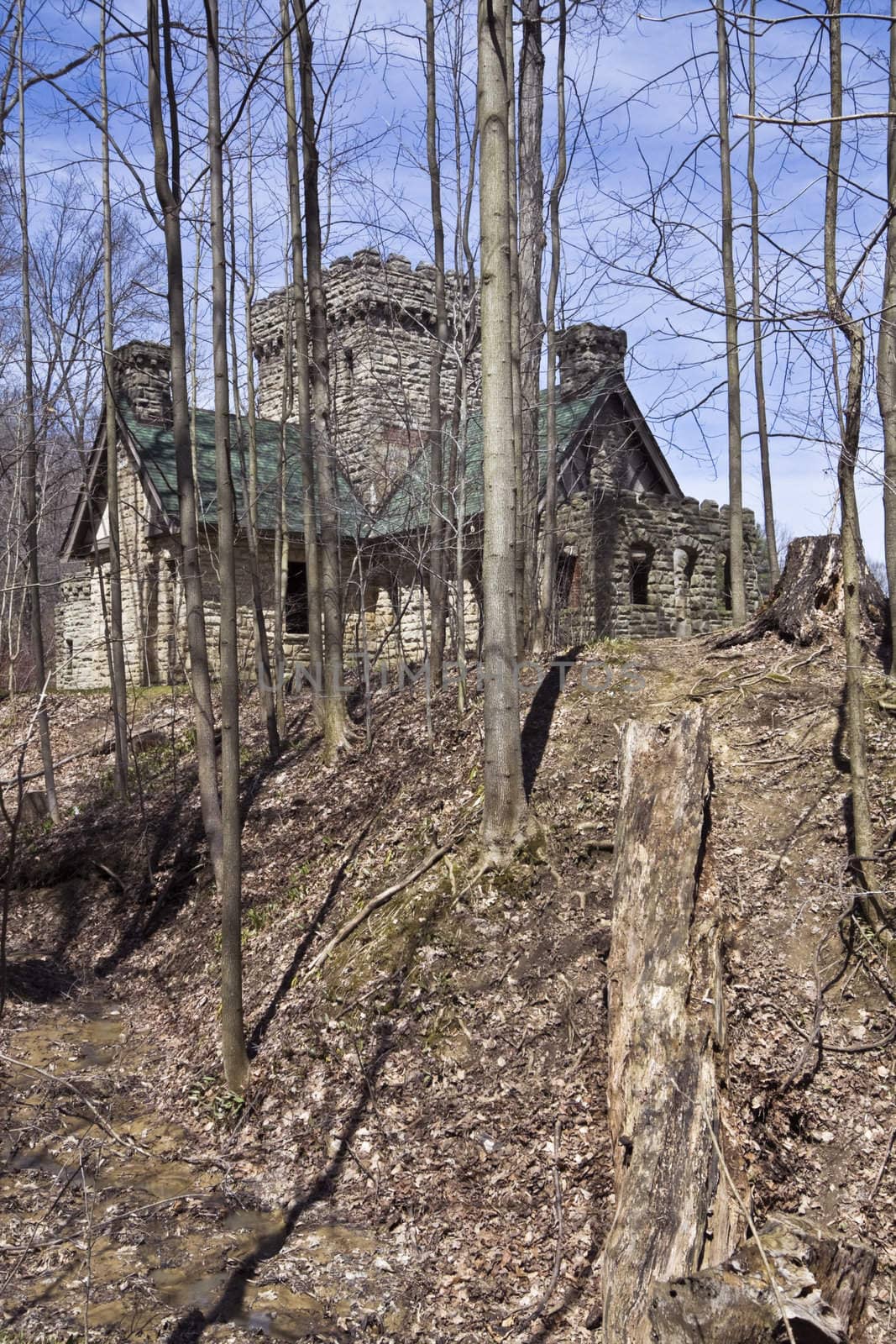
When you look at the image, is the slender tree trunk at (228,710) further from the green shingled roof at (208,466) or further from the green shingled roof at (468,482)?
the green shingled roof at (208,466)

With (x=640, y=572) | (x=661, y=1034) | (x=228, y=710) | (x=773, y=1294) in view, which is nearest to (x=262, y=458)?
(x=640, y=572)

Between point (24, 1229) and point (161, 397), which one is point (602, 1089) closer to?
point (24, 1229)

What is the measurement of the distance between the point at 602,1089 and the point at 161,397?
63.1 feet

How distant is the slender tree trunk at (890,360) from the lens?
6.33m

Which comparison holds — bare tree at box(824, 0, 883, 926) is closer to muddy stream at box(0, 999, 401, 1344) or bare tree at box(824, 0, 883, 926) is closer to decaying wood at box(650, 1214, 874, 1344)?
decaying wood at box(650, 1214, 874, 1344)

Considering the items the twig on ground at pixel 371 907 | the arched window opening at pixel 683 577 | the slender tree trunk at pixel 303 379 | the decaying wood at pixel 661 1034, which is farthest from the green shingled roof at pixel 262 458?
the decaying wood at pixel 661 1034

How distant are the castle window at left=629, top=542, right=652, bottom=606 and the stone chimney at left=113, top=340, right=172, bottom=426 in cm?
974

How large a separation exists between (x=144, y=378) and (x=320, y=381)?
1187 centimetres

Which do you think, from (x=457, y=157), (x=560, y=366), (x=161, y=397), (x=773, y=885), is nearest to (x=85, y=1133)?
(x=773, y=885)

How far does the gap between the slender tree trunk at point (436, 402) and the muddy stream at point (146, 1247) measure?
5.64 m

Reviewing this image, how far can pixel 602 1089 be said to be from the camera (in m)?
5.34

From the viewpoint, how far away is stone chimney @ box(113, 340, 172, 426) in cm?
2077

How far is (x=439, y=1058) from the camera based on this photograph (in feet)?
19.6

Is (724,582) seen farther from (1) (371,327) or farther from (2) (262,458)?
(2) (262,458)
